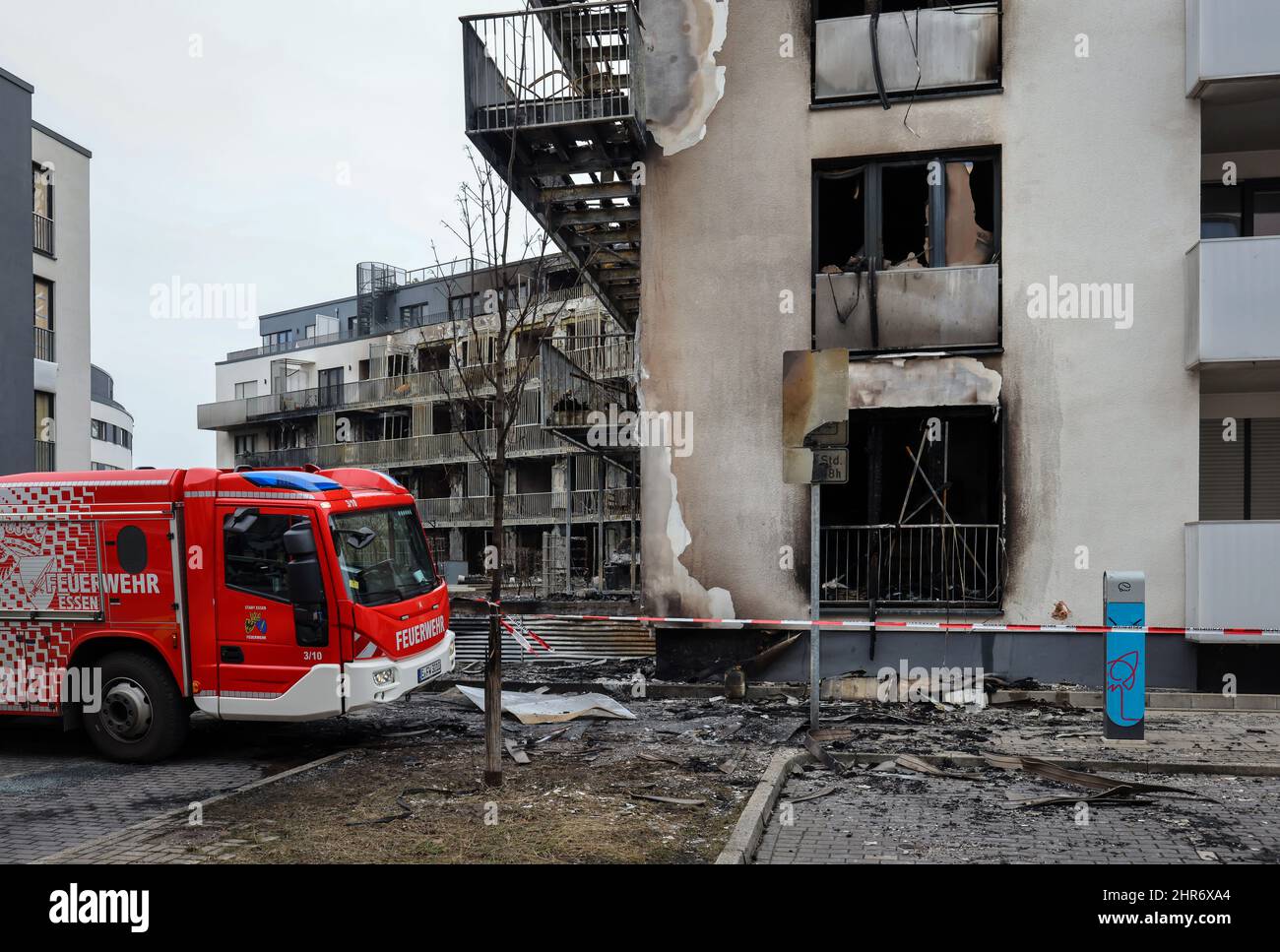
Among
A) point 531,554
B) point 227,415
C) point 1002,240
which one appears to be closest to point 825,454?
point 1002,240

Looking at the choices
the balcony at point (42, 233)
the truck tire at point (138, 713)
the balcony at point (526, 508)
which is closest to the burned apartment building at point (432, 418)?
the balcony at point (526, 508)

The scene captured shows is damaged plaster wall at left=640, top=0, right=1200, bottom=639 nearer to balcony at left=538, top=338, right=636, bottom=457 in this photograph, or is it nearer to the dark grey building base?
the dark grey building base

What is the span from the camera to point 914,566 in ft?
43.4

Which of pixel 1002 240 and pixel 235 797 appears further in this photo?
pixel 1002 240

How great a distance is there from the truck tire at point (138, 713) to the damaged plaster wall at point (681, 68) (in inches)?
349

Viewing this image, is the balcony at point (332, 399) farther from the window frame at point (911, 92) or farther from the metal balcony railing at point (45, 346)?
the window frame at point (911, 92)

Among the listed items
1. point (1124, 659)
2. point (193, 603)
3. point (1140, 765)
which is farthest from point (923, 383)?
point (193, 603)

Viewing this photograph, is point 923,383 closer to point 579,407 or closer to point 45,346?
point 579,407

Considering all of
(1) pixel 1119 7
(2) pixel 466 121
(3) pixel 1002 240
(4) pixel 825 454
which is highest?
(1) pixel 1119 7

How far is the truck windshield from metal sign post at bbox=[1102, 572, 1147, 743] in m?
6.70

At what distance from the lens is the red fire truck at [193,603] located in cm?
919

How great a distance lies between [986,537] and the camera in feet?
42.5
